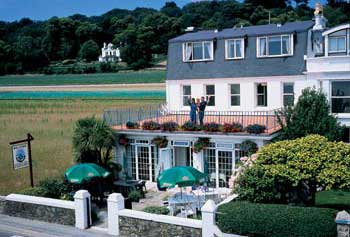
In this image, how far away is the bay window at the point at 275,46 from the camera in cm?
2695

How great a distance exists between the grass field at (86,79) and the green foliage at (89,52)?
734 inches

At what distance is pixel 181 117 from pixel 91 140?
6.99 m

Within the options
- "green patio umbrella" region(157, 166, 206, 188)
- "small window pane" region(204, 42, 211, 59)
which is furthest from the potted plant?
"small window pane" region(204, 42, 211, 59)

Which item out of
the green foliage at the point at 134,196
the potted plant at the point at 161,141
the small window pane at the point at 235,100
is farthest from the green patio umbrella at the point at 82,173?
the small window pane at the point at 235,100

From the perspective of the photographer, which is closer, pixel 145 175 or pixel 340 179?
pixel 340 179

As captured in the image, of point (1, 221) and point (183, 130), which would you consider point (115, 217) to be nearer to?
point (1, 221)

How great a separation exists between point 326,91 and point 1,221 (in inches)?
655

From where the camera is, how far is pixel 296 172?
1519 centimetres

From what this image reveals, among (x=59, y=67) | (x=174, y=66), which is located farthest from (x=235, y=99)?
(x=59, y=67)

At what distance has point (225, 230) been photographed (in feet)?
49.8

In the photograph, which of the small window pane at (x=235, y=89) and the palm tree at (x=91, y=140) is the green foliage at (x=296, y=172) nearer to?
the palm tree at (x=91, y=140)

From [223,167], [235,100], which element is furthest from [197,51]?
[223,167]

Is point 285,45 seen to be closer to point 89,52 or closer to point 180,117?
point 180,117

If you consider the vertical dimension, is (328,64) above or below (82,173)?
above
